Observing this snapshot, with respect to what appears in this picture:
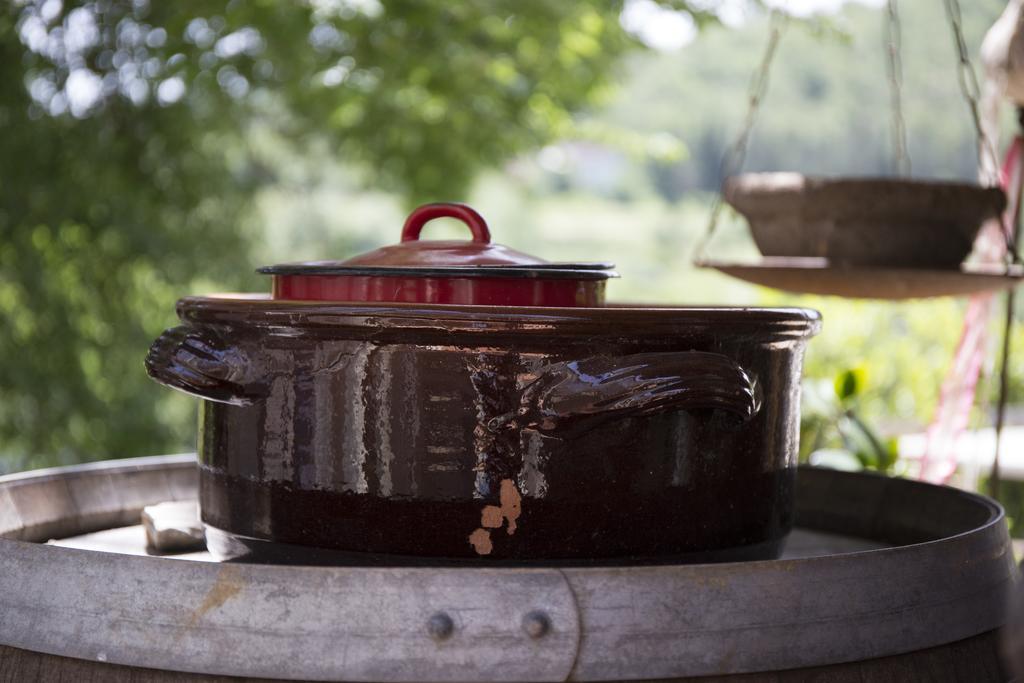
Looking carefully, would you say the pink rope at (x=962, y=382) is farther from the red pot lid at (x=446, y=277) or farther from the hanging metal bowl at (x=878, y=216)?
the red pot lid at (x=446, y=277)

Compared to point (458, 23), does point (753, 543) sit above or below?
below

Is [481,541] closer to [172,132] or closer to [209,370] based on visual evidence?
[209,370]

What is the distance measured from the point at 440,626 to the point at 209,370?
35cm

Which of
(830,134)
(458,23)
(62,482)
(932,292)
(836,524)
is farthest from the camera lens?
(830,134)

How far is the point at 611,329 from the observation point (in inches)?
34.6

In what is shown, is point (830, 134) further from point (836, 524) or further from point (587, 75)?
point (836, 524)

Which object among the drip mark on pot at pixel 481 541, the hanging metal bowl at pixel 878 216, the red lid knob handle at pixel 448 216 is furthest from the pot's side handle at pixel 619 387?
the hanging metal bowl at pixel 878 216

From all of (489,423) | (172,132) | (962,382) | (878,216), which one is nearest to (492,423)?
(489,423)

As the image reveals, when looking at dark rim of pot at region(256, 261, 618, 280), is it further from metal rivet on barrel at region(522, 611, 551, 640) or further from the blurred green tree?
the blurred green tree

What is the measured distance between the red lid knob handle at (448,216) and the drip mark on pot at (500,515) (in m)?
0.28

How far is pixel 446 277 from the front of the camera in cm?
98

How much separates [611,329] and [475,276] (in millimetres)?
157

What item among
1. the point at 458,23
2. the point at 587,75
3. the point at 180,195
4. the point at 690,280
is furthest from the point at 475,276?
the point at 690,280

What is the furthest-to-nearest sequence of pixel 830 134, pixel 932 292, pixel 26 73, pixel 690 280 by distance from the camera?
pixel 690 280, pixel 830 134, pixel 26 73, pixel 932 292
